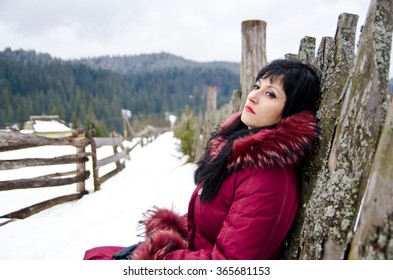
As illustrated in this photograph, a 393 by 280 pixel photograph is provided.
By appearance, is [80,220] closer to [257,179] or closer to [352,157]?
[257,179]

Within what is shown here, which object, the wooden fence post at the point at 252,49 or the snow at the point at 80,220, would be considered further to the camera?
the wooden fence post at the point at 252,49

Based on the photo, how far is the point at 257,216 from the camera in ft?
4.12

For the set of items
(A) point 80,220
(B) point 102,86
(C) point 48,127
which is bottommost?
(C) point 48,127

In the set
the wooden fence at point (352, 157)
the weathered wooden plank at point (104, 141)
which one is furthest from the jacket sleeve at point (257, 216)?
the weathered wooden plank at point (104, 141)

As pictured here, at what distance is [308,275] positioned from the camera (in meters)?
1.20

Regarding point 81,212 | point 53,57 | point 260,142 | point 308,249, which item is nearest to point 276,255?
point 308,249

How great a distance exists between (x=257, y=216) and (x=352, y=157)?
444 mm

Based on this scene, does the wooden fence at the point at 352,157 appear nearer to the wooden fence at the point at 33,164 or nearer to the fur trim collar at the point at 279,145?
the fur trim collar at the point at 279,145

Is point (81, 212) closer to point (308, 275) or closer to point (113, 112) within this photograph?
point (308, 275)

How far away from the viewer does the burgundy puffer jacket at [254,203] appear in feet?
4.15

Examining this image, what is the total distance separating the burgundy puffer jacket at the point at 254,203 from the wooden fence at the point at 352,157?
0.35 ft

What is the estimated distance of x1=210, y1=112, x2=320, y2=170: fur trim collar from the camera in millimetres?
1333

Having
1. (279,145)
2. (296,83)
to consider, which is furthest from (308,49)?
(279,145)

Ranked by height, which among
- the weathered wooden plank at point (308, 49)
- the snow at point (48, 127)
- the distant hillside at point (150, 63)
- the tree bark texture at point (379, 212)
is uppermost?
the distant hillside at point (150, 63)
